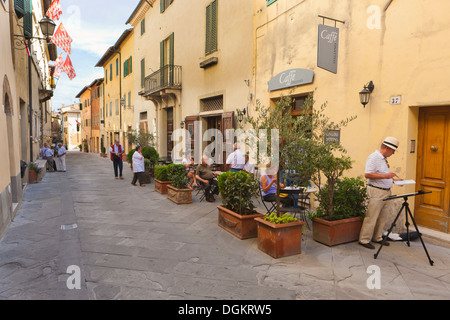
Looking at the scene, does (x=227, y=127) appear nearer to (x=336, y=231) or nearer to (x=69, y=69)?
(x=336, y=231)

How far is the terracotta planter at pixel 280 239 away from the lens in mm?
4352

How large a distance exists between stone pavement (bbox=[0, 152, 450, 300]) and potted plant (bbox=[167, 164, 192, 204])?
55.7 inches

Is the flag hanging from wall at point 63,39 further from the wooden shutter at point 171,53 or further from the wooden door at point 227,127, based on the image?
the wooden door at point 227,127

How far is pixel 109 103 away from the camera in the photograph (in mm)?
28906

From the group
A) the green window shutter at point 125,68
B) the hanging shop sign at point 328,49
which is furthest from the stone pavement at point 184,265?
the green window shutter at point 125,68

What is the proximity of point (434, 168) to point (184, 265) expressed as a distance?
4262mm

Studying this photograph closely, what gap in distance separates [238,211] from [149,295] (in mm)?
2405

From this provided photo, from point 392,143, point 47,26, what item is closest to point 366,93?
point 392,143

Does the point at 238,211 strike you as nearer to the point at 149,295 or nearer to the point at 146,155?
the point at 149,295

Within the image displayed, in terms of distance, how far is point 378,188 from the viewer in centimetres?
477

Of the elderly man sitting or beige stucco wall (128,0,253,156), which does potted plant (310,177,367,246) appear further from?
beige stucco wall (128,0,253,156)

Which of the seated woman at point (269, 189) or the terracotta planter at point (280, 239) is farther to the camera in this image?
the seated woman at point (269, 189)

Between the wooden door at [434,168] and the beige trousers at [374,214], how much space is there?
1.02m
